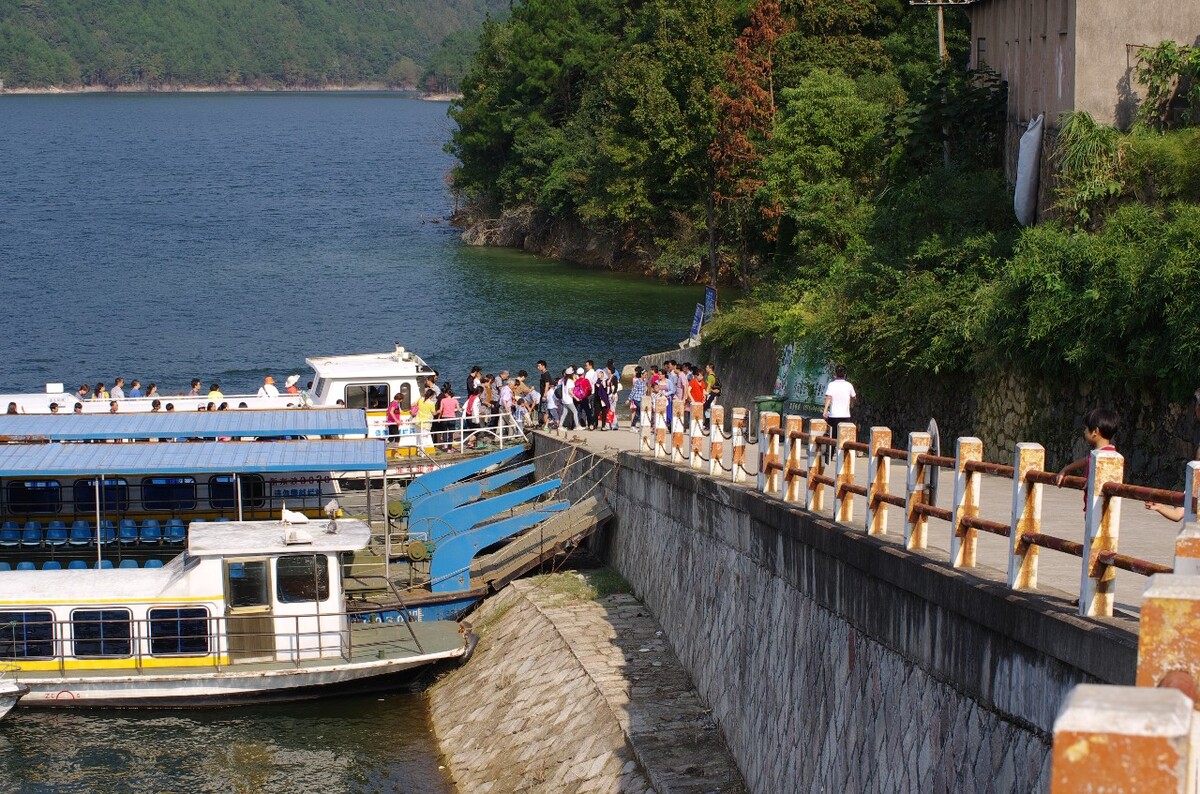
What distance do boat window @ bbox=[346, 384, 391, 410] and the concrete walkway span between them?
54.4 feet

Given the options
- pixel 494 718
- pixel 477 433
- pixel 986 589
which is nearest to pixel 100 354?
pixel 477 433

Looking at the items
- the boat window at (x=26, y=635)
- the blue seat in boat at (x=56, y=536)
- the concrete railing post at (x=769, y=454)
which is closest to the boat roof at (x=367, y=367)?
the blue seat in boat at (x=56, y=536)

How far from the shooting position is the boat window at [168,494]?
26.3 meters

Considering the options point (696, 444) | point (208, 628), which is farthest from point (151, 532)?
point (696, 444)

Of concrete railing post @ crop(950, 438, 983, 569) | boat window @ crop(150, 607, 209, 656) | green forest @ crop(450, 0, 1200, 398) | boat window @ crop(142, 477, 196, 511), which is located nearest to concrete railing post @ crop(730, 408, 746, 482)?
green forest @ crop(450, 0, 1200, 398)

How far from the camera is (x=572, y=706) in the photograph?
19062 millimetres

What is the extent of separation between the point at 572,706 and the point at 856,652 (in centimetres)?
730

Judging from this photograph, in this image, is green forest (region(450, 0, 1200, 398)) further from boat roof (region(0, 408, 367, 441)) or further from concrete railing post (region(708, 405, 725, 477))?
boat roof (region(0, 408, 367, 441))

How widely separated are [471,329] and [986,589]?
5135cm

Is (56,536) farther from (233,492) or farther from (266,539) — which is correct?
(266,539)

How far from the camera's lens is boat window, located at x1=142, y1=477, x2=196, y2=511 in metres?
26.3

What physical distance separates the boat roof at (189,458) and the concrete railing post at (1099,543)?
55.4ft

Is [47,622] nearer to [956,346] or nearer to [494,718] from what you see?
[494,718]

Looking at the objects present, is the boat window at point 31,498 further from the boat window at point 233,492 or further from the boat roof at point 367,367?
the boat roof at point 367,367
